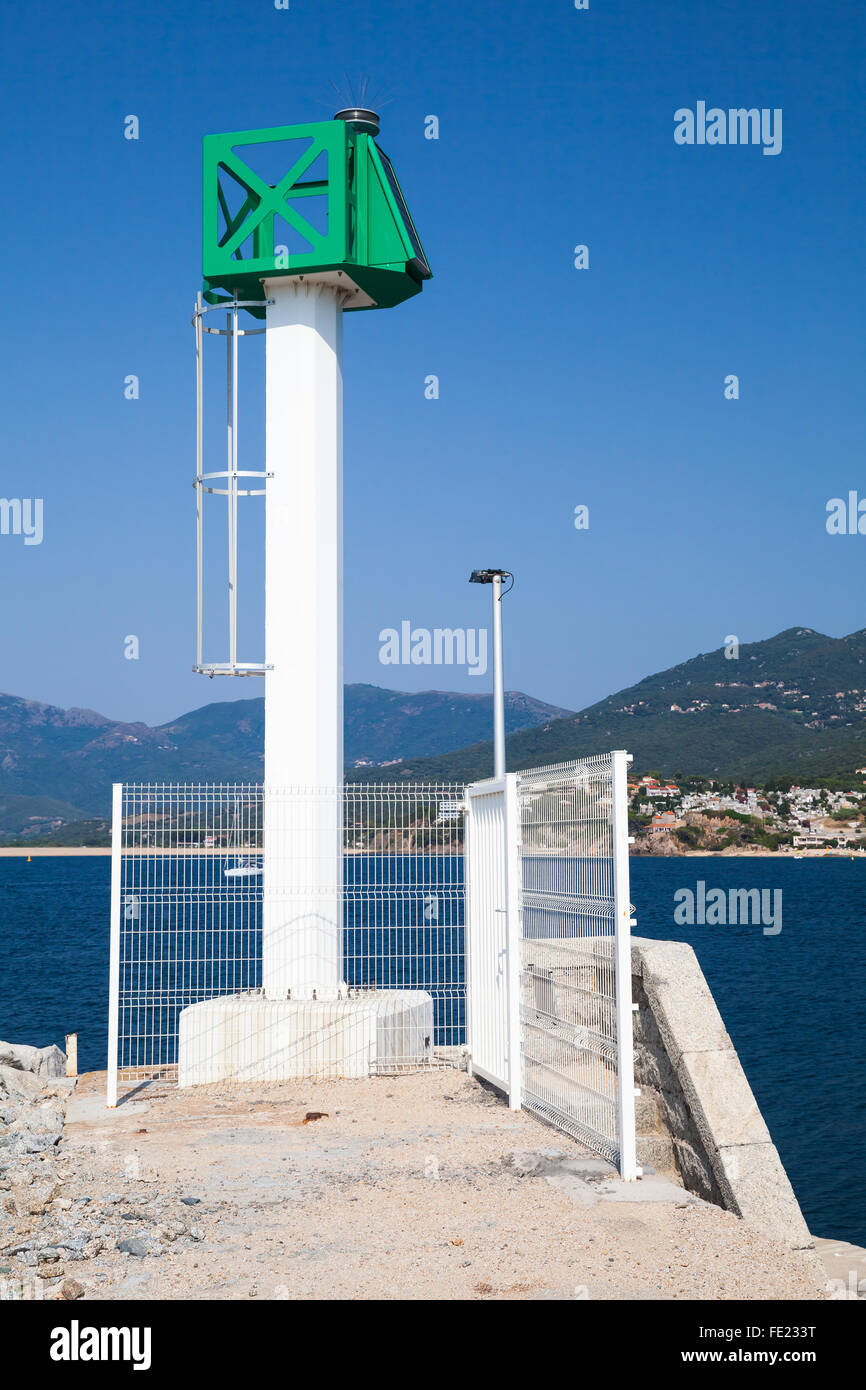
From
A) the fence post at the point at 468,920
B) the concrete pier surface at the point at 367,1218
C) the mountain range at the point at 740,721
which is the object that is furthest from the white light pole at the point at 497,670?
the mountain range at the point at 740,721

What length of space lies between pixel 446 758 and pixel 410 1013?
115m

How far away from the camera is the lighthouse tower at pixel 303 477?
12.7m

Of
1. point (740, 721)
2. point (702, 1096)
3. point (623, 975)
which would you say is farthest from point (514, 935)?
point (740, 721)

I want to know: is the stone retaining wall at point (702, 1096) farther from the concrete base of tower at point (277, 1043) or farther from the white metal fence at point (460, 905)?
the concrete base of tower at point (277, 1043)

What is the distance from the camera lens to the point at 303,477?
1315cm

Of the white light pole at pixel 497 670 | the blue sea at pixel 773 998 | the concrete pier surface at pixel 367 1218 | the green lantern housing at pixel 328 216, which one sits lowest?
the blue sea at pixel 773 998

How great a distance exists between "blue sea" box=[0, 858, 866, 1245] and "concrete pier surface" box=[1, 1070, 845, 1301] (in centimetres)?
193

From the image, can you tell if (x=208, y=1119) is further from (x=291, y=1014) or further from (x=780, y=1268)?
(x=780, y=1268)

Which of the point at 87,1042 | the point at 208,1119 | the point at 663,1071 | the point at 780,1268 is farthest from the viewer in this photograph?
the point at 87,1042

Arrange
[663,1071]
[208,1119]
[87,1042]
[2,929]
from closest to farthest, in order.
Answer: [663,1071] → [208,1119] → [87,1042] → [2,929]

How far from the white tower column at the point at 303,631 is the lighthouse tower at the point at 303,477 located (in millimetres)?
14

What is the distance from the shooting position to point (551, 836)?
9.55 metres

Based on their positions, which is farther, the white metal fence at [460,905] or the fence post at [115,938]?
the fence post at [115,938]
